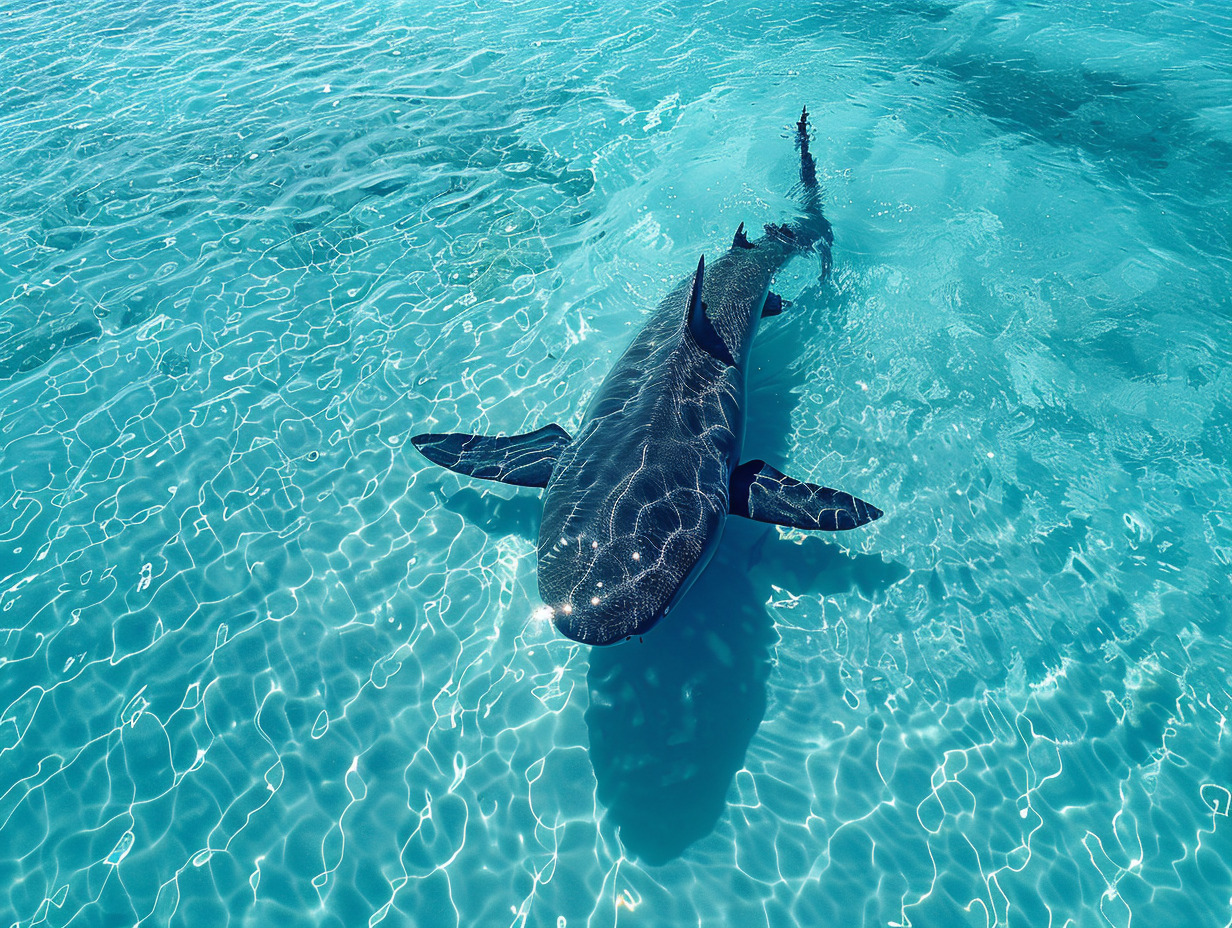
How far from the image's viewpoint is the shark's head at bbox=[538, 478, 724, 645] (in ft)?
15.8

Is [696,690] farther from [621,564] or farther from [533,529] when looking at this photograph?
[533,529]

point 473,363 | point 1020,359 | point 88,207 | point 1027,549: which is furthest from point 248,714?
point 88,207

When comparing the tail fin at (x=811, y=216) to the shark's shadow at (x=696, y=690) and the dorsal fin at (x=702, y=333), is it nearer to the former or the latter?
the dorsal fin at (x=702, y=333)

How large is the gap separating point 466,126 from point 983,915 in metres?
16.5

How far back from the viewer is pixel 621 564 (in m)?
5.12

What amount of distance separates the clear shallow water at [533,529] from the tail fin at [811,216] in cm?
46

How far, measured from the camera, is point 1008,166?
41.4 ft

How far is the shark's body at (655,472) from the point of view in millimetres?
5059

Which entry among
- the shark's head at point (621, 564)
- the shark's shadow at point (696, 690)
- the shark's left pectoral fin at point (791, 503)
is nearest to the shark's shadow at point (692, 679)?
the shark's shadow at point (696, 690)

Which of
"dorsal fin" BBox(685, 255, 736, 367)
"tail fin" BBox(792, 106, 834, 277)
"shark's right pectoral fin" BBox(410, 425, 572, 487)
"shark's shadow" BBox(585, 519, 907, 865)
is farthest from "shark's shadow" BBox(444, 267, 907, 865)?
"tail fin" BBox(792, 106, 834, 277)

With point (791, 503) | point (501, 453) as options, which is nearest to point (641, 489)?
point (791, 503)

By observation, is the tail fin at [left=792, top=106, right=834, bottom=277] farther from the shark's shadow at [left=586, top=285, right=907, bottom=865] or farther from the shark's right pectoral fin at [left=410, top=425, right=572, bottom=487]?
the shark's right pectoral fin at [left=410, top=425, right=572, bottom=487]

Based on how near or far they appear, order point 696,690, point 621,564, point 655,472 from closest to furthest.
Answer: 1. point 621,564
2. point 655,472
3. point 696,690

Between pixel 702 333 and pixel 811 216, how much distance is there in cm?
520
